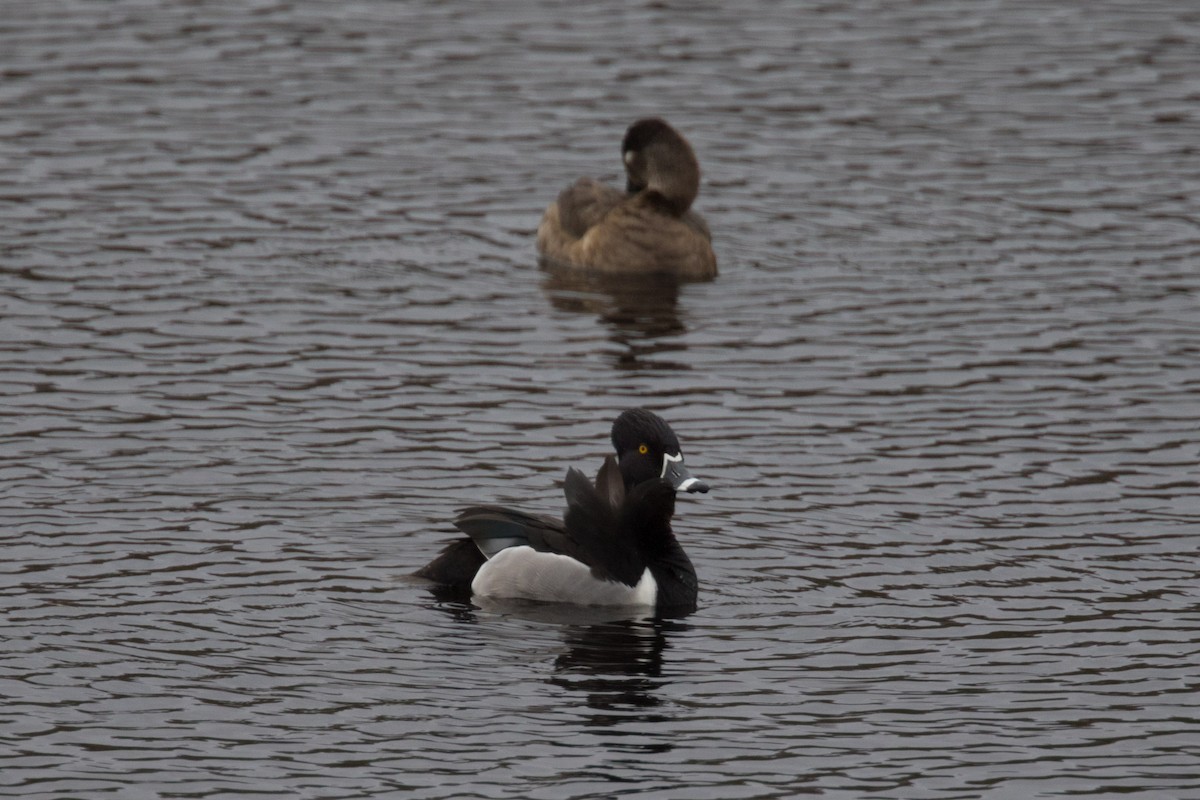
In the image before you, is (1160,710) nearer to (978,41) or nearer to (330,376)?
(330,376)

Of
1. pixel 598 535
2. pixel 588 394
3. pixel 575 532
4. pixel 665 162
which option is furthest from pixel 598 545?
pixel 665 162

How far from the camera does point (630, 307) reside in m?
20.2

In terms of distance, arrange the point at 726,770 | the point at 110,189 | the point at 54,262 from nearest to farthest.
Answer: the point at 726,770 < the point at 54,262 < the point at 110,189

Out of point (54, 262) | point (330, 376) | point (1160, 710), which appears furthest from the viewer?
point (54, 262)

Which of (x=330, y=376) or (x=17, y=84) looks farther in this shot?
(x=17, y=84)

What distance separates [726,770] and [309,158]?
1478 cm

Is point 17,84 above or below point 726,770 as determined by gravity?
above

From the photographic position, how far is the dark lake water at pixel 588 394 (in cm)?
1107

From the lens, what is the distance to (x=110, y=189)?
22703 mm

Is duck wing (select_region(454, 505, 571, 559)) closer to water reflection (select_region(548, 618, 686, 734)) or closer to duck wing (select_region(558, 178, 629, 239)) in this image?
water reflection (select_region(548, 618, 686, 734))

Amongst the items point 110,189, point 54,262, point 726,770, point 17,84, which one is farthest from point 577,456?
point 17,84

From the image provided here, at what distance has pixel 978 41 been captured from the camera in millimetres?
29516

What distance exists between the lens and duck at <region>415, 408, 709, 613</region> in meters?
13.0

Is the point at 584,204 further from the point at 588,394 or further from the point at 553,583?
the point at 553,583
